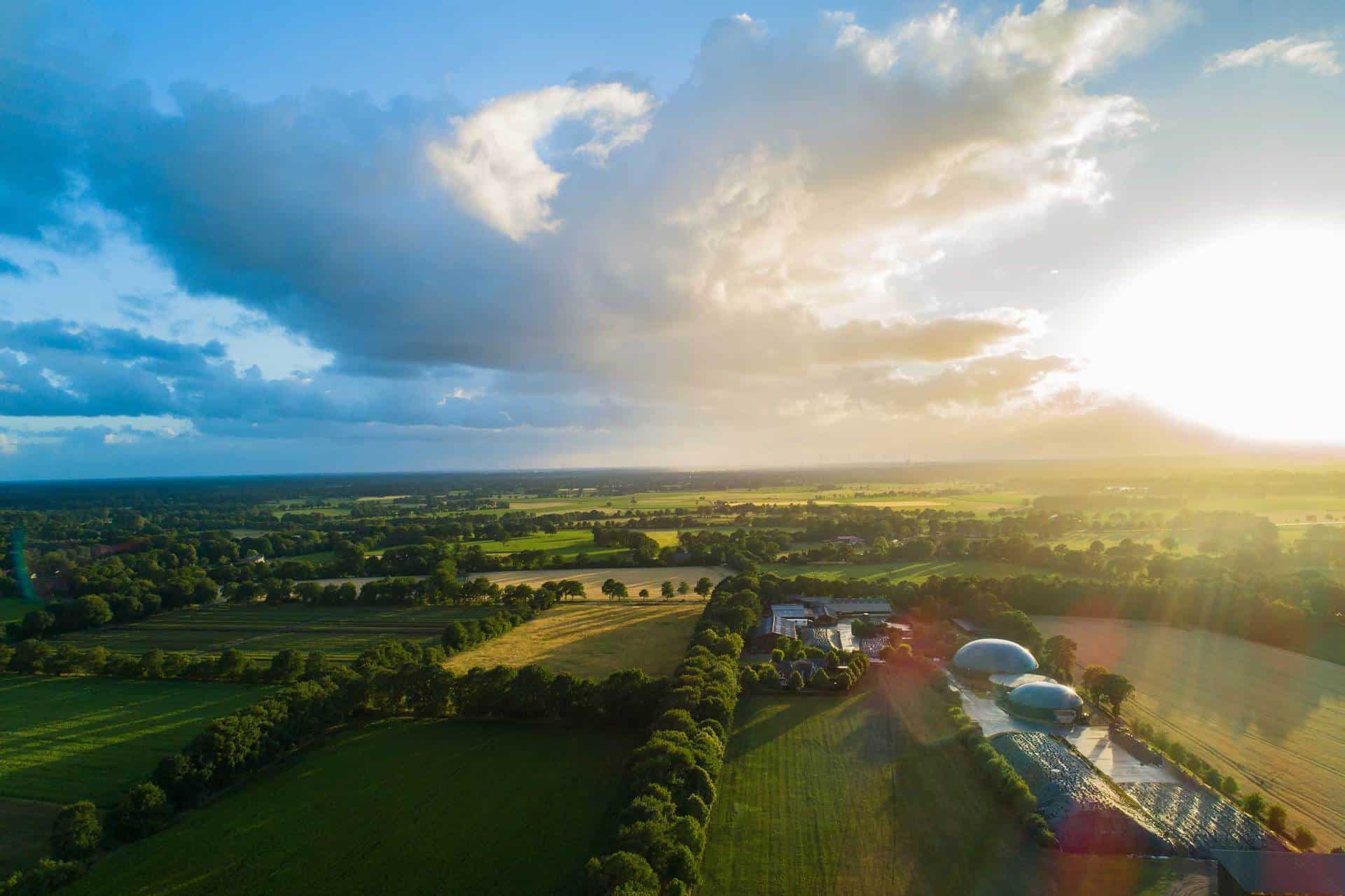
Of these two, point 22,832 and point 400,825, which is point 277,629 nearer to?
point 22,832

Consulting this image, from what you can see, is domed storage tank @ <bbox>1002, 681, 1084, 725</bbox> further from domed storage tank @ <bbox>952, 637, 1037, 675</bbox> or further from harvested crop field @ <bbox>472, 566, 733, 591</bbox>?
harvested crop field @ <bbox>472, 566, 733, 591</bbox>

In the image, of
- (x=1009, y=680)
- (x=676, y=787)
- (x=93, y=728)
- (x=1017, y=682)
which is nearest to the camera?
(x=676, y=787)

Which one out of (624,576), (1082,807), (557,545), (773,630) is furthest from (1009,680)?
(557,545)

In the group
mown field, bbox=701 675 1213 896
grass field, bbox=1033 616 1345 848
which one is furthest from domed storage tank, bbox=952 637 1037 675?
mown field, bbox=701 675 1213 896

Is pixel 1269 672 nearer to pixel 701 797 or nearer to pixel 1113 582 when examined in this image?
pixel 1113 582

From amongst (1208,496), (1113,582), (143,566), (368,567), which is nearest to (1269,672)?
(1113,582)

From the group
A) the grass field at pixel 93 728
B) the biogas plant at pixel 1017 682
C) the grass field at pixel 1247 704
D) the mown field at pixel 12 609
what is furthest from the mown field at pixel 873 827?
the mown field at pixel 12 609
